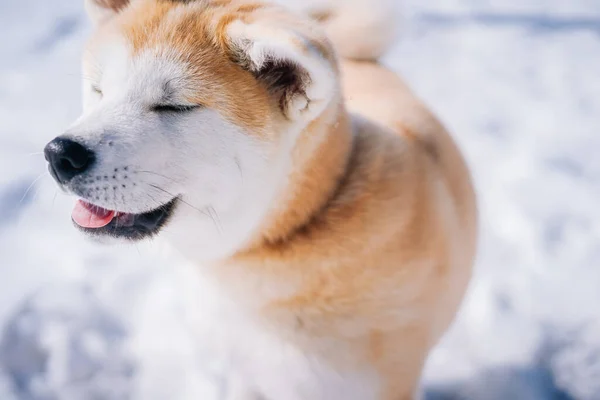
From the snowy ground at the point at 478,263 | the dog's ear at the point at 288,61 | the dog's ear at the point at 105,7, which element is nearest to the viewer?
the dog's ear at the point at 288,61

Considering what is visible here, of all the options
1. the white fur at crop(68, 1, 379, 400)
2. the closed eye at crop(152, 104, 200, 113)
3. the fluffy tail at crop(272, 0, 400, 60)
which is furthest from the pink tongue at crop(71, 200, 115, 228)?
the fluffy tail at crop(272, 0, 400, 60)

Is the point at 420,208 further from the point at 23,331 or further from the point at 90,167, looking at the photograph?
the point at 23,331

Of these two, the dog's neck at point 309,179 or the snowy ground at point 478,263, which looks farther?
the snowy ground at point 478,263

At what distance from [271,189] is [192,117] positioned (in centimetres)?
22

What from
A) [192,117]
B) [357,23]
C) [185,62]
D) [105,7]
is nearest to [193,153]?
[192,117]

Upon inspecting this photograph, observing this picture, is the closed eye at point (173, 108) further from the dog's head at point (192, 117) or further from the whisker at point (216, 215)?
the whisker at point (216, 215)

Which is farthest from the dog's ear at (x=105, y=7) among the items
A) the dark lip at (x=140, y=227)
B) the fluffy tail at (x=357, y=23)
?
the fluffy tail at (x=357, y=23)

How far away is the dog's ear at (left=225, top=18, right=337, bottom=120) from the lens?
102 centimetres

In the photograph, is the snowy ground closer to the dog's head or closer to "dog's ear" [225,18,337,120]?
the dog's head

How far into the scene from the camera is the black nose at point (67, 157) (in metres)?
1.03

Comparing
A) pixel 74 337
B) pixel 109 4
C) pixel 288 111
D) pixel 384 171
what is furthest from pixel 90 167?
pixel 74 337

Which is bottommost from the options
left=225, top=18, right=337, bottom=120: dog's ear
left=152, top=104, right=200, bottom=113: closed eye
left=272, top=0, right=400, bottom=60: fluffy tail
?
left=152, top=104, right=200, bottom=113: closed eye

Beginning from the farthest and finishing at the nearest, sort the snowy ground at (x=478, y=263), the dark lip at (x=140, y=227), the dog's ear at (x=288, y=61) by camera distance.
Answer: the snowy ground at (x=478, y=263) < the dark lip at (x=140, y=227) < the dog's ear at (x=288, y=61)

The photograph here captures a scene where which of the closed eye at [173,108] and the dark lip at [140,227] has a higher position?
the closed eye at [173,108]
